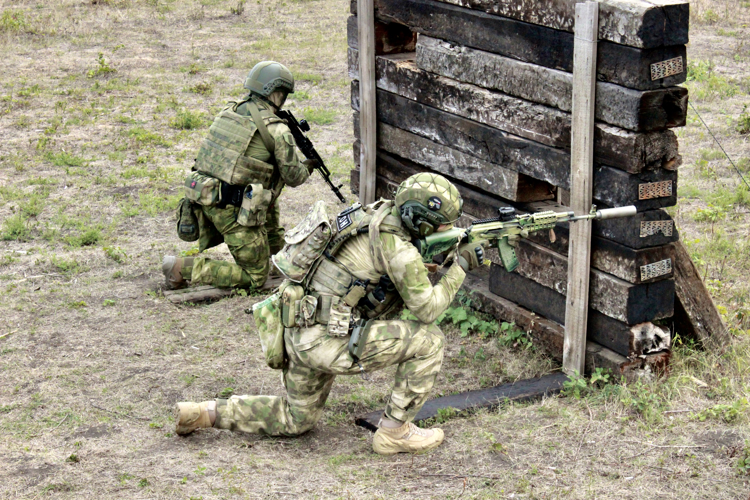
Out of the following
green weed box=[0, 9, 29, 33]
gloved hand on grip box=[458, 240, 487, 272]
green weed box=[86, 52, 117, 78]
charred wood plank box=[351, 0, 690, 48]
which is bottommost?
green weed box=[86, 52, 117, 78]

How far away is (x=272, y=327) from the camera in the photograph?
504cm

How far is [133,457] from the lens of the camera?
16.4 feet

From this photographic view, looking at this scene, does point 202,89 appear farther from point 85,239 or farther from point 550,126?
point 550,126

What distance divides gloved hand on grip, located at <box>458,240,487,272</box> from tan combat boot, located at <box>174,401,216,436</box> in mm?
1725

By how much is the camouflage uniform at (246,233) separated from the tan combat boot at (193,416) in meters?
2.56

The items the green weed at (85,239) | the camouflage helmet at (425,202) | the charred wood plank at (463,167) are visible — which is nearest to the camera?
the camouflage helmet at (425,202)

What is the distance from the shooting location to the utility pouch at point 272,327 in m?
5.03

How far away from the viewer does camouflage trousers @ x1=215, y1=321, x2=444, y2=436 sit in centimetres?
489

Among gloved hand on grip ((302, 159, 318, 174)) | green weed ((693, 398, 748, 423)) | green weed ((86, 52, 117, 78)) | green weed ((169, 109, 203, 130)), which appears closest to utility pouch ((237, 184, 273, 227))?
gloved hand on grip ((302, 159, 318, 174))

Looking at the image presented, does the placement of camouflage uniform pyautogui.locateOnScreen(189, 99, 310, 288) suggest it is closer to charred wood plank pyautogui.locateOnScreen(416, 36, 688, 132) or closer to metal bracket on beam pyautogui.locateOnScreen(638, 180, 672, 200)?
charred wood plank pyautogui.locateOnScreen(416, 36, 688, 132)

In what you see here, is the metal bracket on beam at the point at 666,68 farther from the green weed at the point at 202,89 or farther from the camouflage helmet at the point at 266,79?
the green weed at the point at 202,89

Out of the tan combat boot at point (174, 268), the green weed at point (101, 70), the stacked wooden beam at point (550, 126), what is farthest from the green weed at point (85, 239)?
the green weed at point (101, 70)

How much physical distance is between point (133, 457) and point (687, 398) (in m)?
3.38

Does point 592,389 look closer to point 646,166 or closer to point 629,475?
point 629,475
